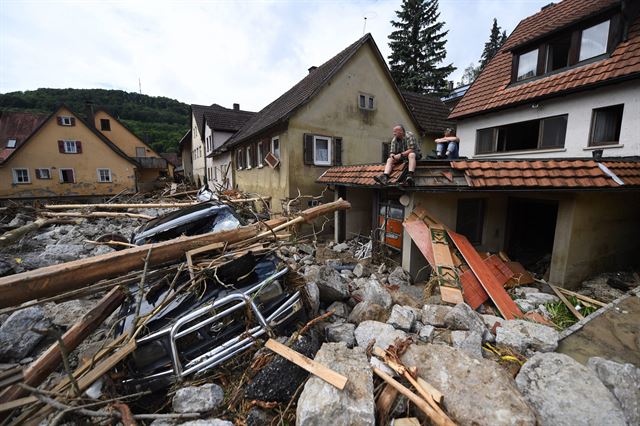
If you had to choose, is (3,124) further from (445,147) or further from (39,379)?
(445,147)

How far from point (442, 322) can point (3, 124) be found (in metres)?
42.4

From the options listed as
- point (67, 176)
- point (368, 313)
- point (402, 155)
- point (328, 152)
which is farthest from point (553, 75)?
point (67, 176)

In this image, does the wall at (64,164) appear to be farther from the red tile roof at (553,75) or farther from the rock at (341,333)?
the red tile roof at (553,75)

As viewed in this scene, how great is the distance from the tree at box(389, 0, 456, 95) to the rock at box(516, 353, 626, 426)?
90.3 ft

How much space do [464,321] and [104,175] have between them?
1173 inches

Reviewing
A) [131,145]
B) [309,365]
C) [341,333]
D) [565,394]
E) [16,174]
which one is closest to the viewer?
[565,394]

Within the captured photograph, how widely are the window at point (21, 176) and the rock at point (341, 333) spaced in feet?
98.1

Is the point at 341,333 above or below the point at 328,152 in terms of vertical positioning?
below

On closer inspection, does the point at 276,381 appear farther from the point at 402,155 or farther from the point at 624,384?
the point at 402,155

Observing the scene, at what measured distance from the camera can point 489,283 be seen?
528 centimetres

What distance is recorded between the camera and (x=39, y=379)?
233 cm

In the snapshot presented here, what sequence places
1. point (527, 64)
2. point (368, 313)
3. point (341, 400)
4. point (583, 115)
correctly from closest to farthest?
point (341, 400), point (368, 313), point (583, 115), point (527, 64)

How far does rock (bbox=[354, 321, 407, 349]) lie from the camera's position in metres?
3.26

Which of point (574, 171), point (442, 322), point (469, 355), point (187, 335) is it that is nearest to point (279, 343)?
point (187, 335)
